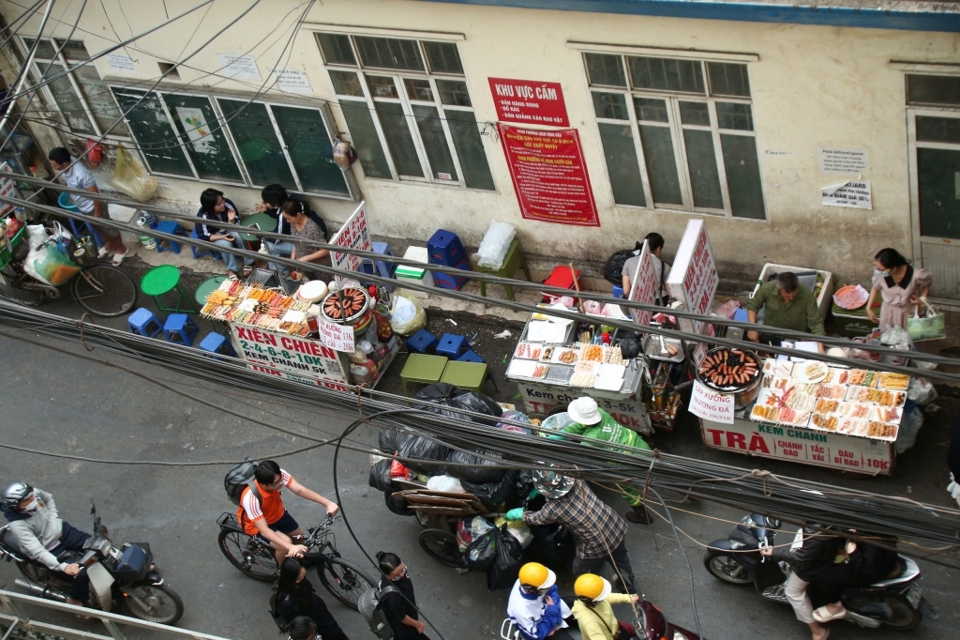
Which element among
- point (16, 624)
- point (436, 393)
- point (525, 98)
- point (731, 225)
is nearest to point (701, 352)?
point (731, 225)

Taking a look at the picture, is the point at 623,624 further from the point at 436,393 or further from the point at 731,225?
the point at 731,225

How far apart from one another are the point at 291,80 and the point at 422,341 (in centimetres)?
363

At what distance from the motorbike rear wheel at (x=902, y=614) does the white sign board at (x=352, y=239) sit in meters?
6.68

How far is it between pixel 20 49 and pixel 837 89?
430 inches

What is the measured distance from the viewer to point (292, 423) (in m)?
11.8

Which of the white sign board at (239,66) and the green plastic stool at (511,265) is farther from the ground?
the white sign board at (239,66)

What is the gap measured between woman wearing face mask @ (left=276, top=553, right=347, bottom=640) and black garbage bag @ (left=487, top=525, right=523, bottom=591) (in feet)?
5.05

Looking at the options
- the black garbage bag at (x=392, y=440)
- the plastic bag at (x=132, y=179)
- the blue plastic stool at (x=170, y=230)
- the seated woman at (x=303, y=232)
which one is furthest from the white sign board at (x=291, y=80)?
the black garbage bag at (x=392, y=440)

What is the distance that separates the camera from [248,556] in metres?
9.92

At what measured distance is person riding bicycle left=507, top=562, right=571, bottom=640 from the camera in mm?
7906

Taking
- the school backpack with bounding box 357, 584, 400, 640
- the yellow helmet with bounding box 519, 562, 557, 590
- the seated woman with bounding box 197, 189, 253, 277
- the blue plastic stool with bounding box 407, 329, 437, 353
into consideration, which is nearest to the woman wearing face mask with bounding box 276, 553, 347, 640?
the school backpack with bounding box 357, 584, 400, 640

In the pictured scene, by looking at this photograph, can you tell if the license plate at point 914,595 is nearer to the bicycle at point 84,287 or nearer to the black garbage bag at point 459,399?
the black garbage bag at point 459,399

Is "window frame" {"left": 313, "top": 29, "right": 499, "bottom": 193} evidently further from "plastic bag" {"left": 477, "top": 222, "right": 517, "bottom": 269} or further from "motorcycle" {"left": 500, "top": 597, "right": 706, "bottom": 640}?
"motorcycle" {"left": 500, "top": 597, "right": 706, "bottom": 640}

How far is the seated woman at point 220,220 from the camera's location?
12891 mm
